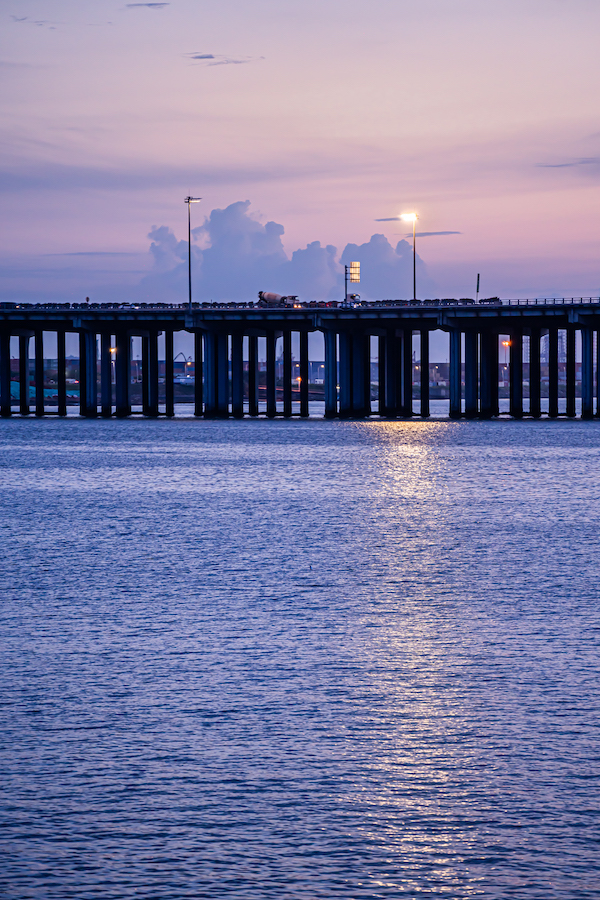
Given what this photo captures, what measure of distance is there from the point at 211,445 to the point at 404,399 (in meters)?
74.0

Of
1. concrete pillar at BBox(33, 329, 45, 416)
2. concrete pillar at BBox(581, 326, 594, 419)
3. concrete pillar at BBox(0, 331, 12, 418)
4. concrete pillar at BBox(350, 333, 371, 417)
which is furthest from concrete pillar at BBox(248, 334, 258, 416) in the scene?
concrete pillar at BBox(581, 326, 594, 419)

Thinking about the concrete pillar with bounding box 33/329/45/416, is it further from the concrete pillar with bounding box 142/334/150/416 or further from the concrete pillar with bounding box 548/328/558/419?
the concrete pillar with bounding box 548/328/558/419

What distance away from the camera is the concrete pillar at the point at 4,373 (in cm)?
15938

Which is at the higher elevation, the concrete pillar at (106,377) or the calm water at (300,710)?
the concrete pillar at (106,377)

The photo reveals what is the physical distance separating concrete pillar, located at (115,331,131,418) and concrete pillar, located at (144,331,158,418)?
271cm

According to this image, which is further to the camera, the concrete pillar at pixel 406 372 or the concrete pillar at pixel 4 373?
the concrete pillar at pixel 406 372

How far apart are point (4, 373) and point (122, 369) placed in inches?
590

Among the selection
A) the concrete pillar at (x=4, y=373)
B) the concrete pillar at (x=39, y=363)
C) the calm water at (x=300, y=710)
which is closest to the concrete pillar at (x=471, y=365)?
the concrete pillar at (x=39, y=363)

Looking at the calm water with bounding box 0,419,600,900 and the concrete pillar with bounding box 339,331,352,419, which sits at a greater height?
the concrete pillar with bounding box 339,331,352,419

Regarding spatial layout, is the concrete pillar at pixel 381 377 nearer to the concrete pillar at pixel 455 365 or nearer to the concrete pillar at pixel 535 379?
the concrete pillar at pixel 535 379

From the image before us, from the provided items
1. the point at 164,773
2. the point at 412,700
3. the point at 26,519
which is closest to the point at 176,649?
the point at 412,700

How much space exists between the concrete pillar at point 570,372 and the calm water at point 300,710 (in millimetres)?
118282

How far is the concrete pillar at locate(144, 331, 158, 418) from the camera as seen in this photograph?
6398 inches

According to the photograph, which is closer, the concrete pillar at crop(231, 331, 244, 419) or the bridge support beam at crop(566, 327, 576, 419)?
the bridge support beam at crop(566, 327, 576, 419)
